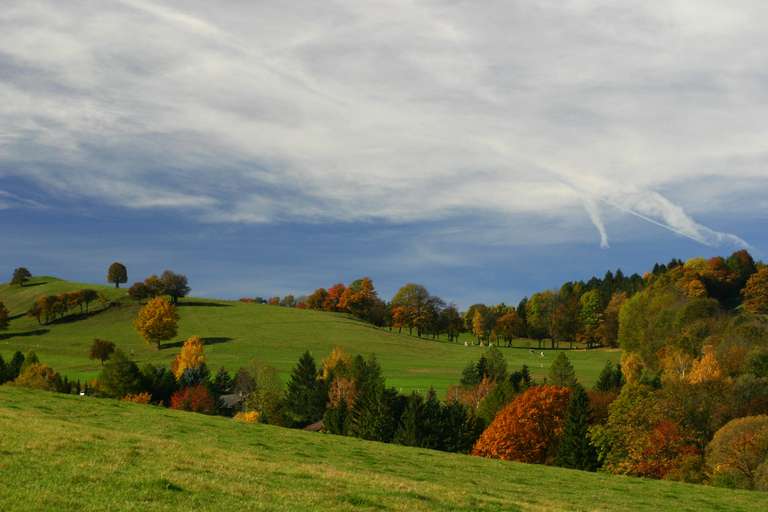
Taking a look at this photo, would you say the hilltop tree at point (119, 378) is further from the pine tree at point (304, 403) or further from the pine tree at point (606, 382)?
the pine tree at point (606, 382)

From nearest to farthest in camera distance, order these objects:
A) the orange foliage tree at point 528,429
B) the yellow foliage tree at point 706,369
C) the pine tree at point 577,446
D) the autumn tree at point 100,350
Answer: the pine tree at point 577,446 → the orange foliage tree at point 528,429 → the yellow foliage tree at point 706,369 → the autumn tree at point 100,350

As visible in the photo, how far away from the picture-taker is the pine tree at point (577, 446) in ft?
294

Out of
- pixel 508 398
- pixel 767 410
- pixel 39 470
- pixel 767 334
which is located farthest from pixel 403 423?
pixel 39 470

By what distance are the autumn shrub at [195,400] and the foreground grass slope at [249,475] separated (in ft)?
222

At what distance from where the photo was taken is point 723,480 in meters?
66.8

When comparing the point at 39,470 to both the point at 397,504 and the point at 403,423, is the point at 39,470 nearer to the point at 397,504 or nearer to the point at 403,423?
the point at 397,504

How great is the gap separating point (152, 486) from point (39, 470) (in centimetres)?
362

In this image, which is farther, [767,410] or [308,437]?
[767,410]

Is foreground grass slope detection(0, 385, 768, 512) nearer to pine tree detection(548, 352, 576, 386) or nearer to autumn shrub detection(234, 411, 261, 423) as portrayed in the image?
autumn shrub detection(234, 411, 261, 423)

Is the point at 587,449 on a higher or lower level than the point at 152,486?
lower

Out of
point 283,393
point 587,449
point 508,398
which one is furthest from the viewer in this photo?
point 283,393

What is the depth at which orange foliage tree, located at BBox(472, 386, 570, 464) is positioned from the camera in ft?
306

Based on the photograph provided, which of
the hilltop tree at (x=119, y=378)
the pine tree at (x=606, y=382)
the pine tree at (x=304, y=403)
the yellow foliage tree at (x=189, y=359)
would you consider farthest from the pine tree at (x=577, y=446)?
the yellow foliage tree at (x=189, y=359)

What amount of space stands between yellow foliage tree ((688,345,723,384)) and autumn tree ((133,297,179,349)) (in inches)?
5050
